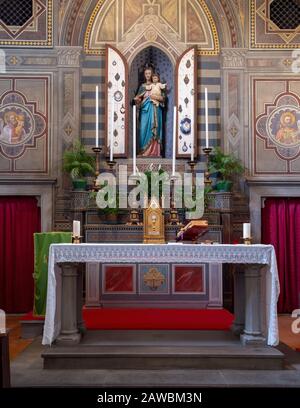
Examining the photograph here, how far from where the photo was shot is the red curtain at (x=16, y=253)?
10.6 metres

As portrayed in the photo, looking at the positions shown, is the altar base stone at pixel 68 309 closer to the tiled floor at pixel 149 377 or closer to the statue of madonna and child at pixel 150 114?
the tiled floor at pixel 149 377

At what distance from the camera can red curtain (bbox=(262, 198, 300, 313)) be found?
1064 cm

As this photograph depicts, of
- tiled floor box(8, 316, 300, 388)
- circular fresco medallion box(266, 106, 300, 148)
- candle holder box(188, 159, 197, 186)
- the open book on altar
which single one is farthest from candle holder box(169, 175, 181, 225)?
tiled floor box(8, 316, 300, 388)

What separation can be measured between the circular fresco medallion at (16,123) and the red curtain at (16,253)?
1.16 m

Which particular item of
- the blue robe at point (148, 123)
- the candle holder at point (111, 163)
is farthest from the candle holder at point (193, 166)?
the candle holder at point (111, 163)

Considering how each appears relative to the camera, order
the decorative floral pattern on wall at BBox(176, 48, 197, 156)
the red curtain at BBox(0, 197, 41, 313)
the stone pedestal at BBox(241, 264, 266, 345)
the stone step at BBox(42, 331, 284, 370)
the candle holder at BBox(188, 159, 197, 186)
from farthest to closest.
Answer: the decorative floral pattern on wall at BBox(176, 48, 197, 156)
the red curtain at BBox(0, 197, 41, 313)
the candle holder at BBox(188, 159, 197, 186)
the stone pedestal at BBox(241, 264, 266, 345)
the stone step at BBox(42, 331, 284, 370)

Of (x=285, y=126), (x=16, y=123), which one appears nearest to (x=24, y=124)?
(x=16, y=123)

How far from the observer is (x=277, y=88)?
10.9 metres

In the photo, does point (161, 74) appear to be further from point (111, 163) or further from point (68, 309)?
point (68, 309)

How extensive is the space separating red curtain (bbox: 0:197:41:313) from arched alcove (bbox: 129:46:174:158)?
2.83 meters

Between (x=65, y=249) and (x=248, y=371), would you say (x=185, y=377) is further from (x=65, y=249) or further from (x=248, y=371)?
(x=65, y=249)

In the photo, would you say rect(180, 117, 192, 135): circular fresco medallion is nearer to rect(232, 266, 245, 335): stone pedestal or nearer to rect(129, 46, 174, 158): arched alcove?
rect(129, 46, 174, 158): arched alcove
